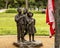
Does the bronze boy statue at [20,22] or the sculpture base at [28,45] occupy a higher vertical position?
the bronze boy statue at [20,22]

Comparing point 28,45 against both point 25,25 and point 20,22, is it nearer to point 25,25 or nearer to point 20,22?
point 25,25

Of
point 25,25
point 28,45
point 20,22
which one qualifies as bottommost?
point 28,45

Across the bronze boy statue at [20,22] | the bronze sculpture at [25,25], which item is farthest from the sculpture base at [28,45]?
the bronze boy statue at [20,22]

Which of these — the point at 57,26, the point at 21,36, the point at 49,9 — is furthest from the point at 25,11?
the point at 57,26

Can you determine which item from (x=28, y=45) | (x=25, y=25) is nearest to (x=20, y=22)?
(x=25, y=25)

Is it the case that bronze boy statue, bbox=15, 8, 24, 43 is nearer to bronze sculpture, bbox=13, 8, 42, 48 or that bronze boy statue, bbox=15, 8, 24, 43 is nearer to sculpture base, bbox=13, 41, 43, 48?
bronze sculpture, bbox=13, 8, 42, 48

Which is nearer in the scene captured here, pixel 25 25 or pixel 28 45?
pixel 28 45

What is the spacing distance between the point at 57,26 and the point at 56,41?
27 centimetres

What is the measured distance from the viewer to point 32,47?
11.7 meters

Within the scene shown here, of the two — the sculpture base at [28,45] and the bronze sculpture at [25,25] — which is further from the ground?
the bronze sculpture at [25,25]

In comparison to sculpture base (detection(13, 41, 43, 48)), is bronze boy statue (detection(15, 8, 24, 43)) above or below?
above

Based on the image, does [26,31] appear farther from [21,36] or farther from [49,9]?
[49,9]

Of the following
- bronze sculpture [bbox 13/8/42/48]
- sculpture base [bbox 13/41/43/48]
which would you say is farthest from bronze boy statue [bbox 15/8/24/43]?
sculpture base [bbox 13/41/43/48]

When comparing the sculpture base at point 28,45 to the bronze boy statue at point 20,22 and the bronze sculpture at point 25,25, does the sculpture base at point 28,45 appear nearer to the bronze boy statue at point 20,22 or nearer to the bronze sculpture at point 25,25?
the bronze sculpture at point 25,25
